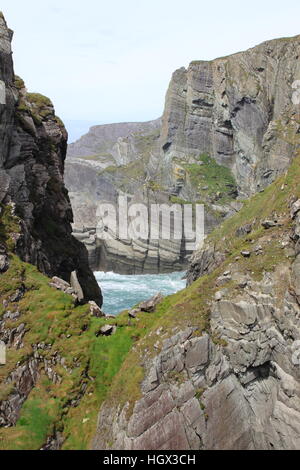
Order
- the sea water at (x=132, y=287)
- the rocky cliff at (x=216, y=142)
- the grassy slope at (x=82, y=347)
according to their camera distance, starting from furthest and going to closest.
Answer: the rocky cliff at (x=216, y=142)
the sea water at (x=132, y=287)
the grassy slope at (x=82, y=347)

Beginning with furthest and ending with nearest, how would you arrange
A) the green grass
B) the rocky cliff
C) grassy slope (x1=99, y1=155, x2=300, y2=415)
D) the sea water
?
the green grass → the rocky cliff → the sea water → grassy slope (x1=99, y1=155, x2=300, y2=415)

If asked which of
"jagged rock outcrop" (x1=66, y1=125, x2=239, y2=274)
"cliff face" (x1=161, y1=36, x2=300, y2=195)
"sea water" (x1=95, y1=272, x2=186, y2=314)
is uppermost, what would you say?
"cliff face" (x1=161, y1=36, x2=300, y2=195)

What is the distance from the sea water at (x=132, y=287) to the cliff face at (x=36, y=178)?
78.3ft

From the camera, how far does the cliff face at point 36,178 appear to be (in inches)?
1431

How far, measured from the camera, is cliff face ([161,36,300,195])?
114 metres

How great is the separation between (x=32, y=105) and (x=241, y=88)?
95433 millimetres

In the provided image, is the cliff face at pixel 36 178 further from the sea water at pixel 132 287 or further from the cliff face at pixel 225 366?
the sea water at pixel 132 287

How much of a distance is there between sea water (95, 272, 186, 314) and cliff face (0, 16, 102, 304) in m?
23.9

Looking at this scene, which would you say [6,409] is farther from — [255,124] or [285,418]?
[255,124]

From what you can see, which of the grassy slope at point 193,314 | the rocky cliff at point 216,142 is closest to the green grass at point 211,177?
the rocky cliff at point 216,142

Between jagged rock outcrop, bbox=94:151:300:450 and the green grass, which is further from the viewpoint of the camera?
the green grass

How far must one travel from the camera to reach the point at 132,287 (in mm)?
93500

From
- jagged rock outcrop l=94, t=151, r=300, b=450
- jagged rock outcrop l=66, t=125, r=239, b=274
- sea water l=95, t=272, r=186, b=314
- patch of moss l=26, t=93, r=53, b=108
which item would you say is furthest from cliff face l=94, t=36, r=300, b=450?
jagged rock outcrop l=66, t=125, r=239, b=274

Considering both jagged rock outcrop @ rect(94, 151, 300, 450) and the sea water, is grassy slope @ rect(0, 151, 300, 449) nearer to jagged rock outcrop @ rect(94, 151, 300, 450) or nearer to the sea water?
jagged rock outcrop @ rect(94, 151, 300, 450)
